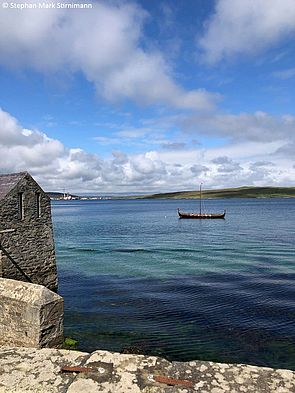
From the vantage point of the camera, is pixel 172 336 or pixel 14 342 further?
pixel 172 336

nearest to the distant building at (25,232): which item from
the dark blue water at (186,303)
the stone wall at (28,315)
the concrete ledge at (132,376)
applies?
the dark blue water at (186,303)

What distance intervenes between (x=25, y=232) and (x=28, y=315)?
9242 millimetres

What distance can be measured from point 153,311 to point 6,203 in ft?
30.2

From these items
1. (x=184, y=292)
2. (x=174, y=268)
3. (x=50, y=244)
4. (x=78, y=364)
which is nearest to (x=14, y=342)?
(x=78, y=364)

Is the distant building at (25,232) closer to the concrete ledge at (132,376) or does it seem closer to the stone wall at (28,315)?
the stone wall at (28,315)

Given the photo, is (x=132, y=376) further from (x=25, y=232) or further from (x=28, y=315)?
(x=25, y=232)

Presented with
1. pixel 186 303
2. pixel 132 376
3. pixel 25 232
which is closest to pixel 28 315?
pixel 132 376

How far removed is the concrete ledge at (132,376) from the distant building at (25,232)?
36.9 feet

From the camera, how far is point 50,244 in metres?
18.2

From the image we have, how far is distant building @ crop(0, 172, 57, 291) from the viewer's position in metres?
15.4

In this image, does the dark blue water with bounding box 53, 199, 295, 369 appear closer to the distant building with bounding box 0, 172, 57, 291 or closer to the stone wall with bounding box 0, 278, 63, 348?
the distant building with bounding box 0, 172, 57, 291

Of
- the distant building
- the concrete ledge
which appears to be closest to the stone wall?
the concrete ledge

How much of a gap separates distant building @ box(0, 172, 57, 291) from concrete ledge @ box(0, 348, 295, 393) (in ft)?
36.9

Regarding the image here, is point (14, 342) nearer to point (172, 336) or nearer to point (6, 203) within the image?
point (172, 336)
